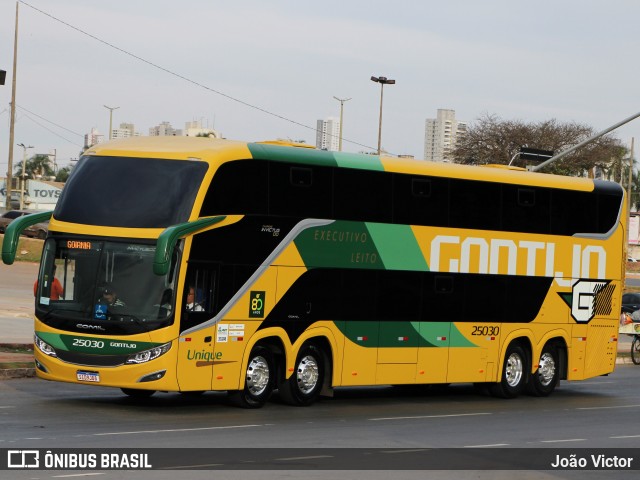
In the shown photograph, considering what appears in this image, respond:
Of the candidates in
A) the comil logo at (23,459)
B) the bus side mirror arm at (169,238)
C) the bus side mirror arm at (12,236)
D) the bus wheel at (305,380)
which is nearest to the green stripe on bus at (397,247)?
the bus wheel at (305,380)

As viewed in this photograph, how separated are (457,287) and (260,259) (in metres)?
4.81

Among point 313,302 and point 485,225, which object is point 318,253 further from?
point 485,225

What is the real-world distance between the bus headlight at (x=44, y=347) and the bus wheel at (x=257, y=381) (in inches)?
116

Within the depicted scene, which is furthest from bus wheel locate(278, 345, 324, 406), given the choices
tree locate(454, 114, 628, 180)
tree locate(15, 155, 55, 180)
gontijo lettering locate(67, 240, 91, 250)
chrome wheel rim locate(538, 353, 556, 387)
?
tree locate(15, 155, 55, 180)

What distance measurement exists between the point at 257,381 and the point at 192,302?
6.33 feet

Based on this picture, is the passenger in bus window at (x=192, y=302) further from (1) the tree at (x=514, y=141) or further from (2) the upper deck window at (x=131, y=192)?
(1) the tree at (x=514, y=141)

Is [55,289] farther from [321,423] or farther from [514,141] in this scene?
[514,141]

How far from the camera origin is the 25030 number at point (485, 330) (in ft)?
78.5

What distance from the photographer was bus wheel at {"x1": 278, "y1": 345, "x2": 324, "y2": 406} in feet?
68.4

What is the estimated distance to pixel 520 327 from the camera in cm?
2497

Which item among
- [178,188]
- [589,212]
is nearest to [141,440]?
[178,188]

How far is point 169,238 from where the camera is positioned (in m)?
18.0

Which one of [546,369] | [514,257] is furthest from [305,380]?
[546,369]

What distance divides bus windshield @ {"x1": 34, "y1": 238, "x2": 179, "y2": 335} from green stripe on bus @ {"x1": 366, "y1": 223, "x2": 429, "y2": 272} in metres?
4.39
